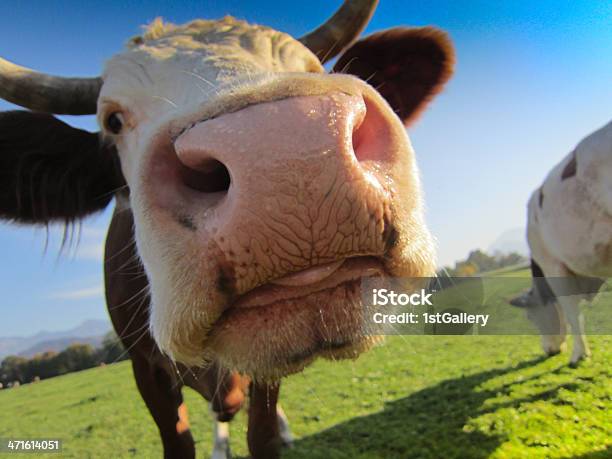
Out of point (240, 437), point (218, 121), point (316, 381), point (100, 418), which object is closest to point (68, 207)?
point (218, 121)

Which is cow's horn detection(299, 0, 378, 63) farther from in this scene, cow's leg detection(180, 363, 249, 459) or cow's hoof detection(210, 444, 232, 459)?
cow's hoof detection(210, 444, 232, 459)

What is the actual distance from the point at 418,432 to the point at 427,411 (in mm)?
660

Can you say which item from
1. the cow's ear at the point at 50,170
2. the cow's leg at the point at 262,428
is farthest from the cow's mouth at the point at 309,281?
the cow's leg at the point at 262,428

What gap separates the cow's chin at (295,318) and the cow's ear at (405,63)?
2362 mm

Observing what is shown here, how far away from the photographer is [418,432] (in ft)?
14.4

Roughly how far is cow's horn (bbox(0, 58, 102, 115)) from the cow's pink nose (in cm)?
212

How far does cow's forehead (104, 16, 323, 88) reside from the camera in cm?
186

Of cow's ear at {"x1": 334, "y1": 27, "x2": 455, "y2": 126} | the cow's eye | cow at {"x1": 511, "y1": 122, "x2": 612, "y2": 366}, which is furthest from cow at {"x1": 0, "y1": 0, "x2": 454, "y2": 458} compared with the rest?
cow at {"x1": 511, "y1": 122, "x2": 612, "y2": 366}

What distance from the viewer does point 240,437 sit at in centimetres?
546

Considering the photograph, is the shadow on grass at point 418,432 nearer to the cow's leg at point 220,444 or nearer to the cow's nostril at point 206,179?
the cow's leg at point 220,444

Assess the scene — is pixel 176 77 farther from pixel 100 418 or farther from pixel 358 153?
pixel 100 418

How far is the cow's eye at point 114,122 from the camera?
227cm

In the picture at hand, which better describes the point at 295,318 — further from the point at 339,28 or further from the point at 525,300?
the point at 525,300

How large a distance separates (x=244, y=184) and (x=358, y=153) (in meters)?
0.39
